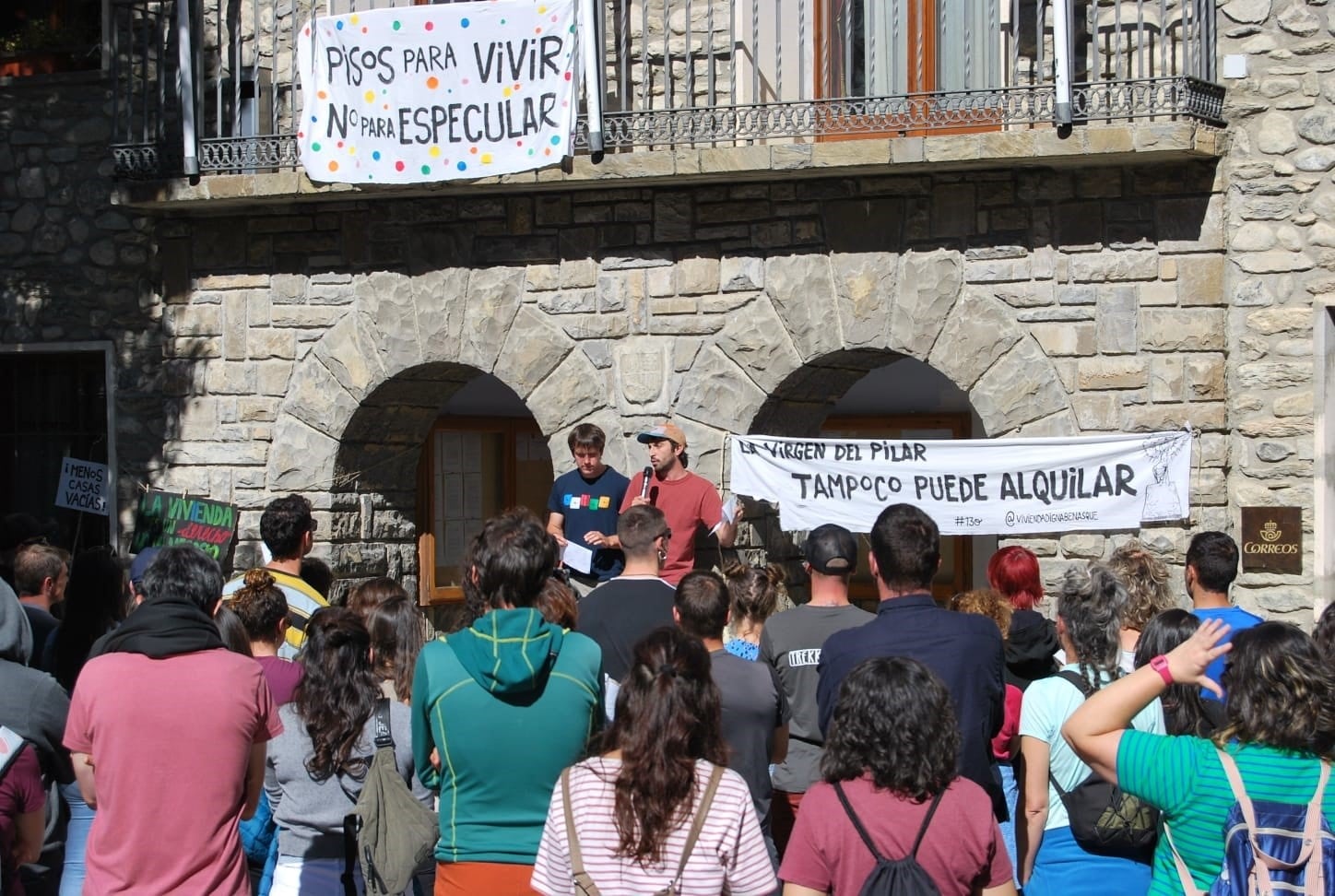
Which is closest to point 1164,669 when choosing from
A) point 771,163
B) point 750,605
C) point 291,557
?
point 750,605

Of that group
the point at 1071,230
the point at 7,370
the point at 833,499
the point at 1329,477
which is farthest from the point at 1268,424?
the point at 7,370

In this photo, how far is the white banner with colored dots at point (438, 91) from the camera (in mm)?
9375

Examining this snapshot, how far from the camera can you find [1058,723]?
183 inches

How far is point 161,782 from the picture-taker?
4.29 m

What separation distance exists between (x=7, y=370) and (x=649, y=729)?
899 centimetres

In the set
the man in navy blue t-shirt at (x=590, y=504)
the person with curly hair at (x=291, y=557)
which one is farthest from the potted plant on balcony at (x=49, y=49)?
the person with curly hair at (x=291, y=557)

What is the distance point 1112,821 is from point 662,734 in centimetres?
143

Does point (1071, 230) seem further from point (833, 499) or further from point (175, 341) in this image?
point (175, 341)

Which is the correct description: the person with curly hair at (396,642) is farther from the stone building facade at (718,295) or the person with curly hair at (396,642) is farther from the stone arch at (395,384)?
the stone arch at (395,384)

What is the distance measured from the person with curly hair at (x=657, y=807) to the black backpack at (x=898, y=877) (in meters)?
0.27

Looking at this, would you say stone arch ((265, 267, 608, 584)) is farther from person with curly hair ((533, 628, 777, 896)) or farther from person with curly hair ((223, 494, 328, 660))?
person with curly hair ((533, 628, 777, 896))

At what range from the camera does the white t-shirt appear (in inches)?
182

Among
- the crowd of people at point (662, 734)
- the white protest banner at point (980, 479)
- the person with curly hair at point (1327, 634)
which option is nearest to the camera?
the crowd of people at point (662, 734)

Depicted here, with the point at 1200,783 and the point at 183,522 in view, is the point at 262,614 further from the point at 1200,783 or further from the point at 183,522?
the point at 183,522
